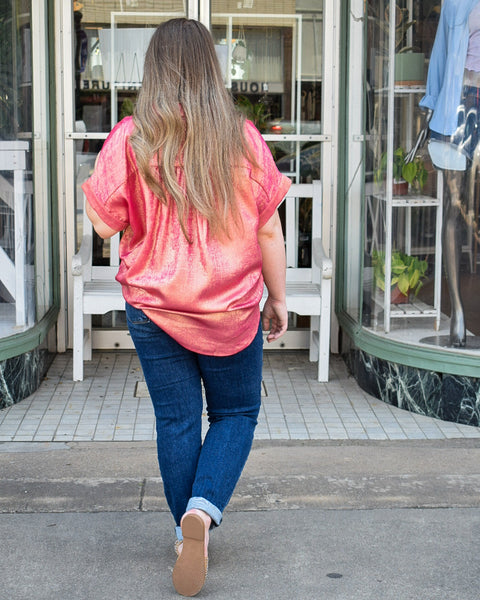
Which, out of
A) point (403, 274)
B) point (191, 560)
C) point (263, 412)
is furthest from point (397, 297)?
point (191, 560)

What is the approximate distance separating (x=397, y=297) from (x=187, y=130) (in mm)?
2712

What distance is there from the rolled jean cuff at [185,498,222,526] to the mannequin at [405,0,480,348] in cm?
231

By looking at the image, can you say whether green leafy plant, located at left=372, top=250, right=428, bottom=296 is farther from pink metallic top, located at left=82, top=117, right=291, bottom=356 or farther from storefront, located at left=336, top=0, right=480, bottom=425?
pink metallic top, located at left=82, top=117, right=291, bottom=356

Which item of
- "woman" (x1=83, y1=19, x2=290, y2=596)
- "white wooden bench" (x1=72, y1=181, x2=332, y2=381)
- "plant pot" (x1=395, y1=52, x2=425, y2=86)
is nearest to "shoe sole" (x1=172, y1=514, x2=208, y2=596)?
"woman" (x1=83, y1=19, x2=290, y2=596)

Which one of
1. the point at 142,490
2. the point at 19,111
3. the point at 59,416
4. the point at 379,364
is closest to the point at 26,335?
the point at 59,416

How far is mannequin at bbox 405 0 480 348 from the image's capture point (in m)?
4.81

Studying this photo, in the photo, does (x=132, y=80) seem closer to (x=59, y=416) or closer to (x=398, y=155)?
(x=398, y=155)

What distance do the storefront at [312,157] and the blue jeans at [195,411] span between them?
78.3 inches

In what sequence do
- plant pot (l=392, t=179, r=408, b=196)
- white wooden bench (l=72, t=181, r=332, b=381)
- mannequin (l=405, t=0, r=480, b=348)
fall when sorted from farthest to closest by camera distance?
white wooden bench (l=72, t=181, r=332, b=381) < plant pot (l=392, t=179, r=408, b=196) < mannequin (l=405, t=0, r=480, b=348)

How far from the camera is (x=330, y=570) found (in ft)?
10.8

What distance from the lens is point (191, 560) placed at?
118 inches

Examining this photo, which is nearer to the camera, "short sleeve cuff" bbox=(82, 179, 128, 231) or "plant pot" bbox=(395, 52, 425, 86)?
"short sleeve cuff" bbox=(82, 179, 128, 231)

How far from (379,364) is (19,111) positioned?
238 centimetres

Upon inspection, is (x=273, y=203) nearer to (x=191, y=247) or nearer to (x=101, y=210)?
(x=191, y=247)
